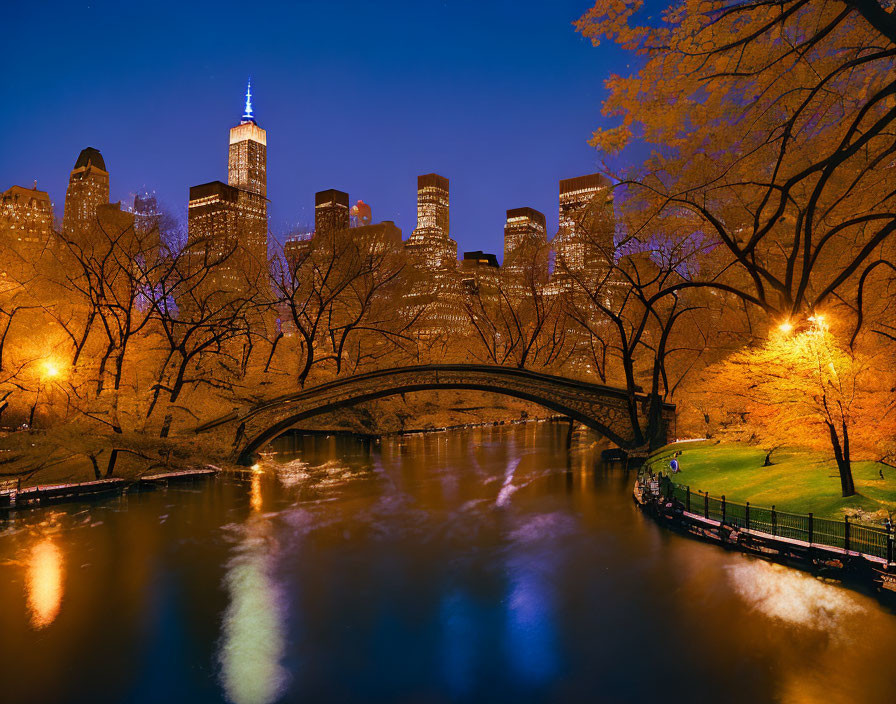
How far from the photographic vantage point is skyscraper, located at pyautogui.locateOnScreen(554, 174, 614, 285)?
105 ft

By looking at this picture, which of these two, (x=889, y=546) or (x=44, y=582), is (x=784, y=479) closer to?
(x=889, y=546)

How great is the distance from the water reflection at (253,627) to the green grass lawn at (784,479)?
47.8 feet

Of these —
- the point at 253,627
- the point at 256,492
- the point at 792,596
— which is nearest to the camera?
the point at 253,627

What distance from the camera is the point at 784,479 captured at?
65.8ft

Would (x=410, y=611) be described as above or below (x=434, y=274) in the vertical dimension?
below

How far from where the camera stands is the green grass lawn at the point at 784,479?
54.4ft

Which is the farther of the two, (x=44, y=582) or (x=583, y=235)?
(x=583, y=235)

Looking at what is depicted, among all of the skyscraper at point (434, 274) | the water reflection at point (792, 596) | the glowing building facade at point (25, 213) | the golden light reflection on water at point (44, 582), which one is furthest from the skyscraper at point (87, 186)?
the water reflection at point (792, 596)

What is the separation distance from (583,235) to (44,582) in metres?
32.7

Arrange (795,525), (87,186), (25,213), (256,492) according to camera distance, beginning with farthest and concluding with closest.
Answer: (87,186) → (25,213) → (256,492) → (795,525)

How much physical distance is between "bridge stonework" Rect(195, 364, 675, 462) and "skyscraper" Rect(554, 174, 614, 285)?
831cm

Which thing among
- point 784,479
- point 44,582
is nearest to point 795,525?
point 784,479

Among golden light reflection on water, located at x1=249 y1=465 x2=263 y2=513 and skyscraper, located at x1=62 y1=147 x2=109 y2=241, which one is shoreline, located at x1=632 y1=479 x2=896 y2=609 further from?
skyscraper, located at x1=62 y1=147 x2=109 y2=241

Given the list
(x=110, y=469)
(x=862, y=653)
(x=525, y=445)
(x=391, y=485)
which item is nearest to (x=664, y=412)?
(x=525, y=445)
